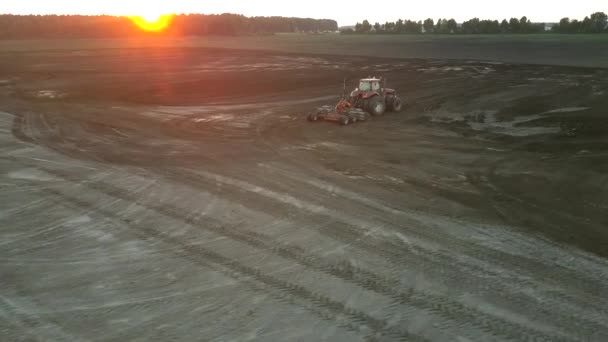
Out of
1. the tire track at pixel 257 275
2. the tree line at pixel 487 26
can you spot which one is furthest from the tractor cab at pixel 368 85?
the tree line at pixel 487 26

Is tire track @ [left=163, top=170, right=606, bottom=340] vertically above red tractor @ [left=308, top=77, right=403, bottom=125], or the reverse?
red tractor @ [left=308, top=77, right=403, bottom=125]

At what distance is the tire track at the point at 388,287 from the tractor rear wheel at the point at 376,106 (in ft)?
39.6

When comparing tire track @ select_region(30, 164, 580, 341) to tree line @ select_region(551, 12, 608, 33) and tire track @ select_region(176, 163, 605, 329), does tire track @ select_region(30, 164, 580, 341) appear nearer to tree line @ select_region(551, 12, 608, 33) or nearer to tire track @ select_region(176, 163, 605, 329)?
tire track @ select_region(176, 163, 605, 329)

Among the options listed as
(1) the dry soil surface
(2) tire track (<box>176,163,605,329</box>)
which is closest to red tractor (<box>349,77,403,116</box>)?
(1) the dry soil surface

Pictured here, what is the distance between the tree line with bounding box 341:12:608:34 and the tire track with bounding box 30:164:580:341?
95.3m

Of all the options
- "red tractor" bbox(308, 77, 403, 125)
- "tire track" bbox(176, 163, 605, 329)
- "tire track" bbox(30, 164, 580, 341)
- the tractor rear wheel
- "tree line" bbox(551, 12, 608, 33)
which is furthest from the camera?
"tree line" bbox(551, 12, 608, 33)

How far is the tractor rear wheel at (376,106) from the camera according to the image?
2101cm

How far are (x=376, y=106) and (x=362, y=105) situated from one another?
1.84 ft

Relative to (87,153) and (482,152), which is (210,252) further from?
(482,152)

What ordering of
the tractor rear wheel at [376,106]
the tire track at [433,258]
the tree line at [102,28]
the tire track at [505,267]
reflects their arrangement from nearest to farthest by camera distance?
the tire track at [433,258], the tire track at [505,267], the tractor rear wheel at [376,106], the tree line at [102,28]

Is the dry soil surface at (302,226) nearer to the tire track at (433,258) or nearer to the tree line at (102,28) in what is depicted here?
the tire track at (433,258)

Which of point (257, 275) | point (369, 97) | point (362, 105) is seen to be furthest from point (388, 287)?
point (369, 97)

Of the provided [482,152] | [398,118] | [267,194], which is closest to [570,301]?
[267,194]

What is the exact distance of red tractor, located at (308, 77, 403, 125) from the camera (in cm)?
1948
